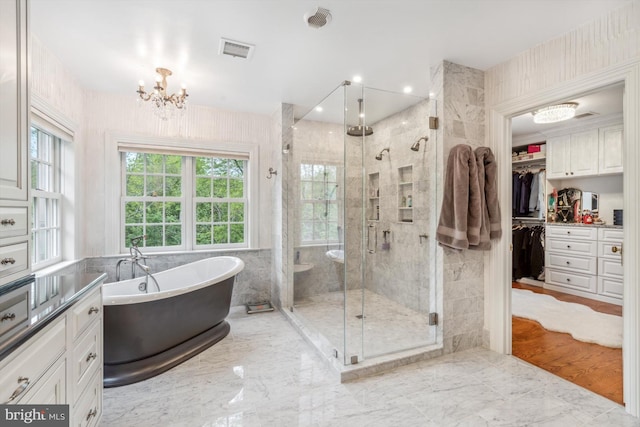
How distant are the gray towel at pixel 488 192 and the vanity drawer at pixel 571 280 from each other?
280 cm

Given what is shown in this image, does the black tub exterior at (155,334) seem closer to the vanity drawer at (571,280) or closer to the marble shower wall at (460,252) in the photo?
the marble shower wall at (460,252)

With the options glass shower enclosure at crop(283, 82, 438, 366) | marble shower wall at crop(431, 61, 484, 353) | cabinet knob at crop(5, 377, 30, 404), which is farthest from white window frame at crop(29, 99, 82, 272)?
marble shower wall at crop(431, 61, 484, 353)

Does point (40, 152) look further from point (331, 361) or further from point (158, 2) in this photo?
point (331, 361)

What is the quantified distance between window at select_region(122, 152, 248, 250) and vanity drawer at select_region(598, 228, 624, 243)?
4.80m

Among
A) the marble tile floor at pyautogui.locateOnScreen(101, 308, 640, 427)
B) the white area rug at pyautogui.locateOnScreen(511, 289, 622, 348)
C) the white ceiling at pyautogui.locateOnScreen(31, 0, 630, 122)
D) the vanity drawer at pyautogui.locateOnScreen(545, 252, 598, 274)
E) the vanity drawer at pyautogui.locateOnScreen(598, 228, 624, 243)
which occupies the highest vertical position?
the white ceiling at pyautogui.locateOnScreen(31, 0, 630, 122)

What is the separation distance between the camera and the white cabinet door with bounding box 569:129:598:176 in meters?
4.15

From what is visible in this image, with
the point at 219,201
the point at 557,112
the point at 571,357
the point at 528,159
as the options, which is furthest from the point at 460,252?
the point at 528,159

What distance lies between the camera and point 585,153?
167 inches

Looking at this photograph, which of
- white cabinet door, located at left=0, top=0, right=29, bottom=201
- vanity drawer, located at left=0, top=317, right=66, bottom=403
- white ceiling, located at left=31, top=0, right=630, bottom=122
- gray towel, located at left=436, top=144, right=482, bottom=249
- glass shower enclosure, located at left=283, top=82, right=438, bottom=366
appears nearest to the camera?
vanity drawer, located at left=0, top=317, right=66, bottom=403

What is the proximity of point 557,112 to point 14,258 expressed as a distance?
4894 millimetres

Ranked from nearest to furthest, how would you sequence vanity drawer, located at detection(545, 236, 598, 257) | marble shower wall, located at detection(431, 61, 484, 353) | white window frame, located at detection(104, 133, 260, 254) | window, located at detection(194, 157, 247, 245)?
marble shower wall, located at detection(431, 61, 484, 353)
white window frame, located at detection(104, 133, 260, 254)
window, located at detection(194, 157, 247, 245)
vanity drawer, located at detection(545, 236, 598, 257)

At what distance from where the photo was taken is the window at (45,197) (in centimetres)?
257

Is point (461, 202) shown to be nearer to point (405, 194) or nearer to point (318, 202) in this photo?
point (405, 194)

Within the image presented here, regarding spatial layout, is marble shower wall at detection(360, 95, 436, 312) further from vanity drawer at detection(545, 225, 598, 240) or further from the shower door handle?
vanity drawer at detection(545, 225, 598, 240)
